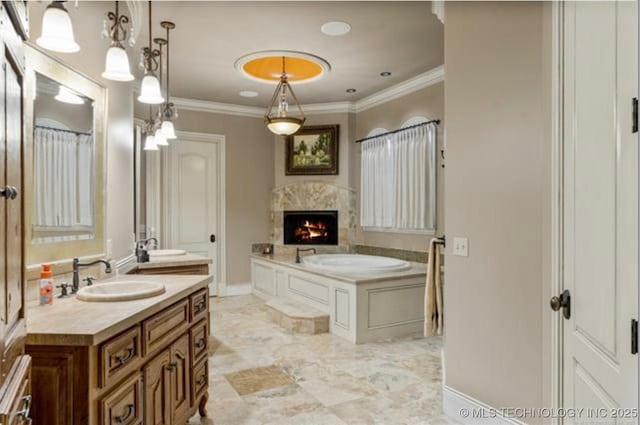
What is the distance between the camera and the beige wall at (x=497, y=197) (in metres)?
2.03

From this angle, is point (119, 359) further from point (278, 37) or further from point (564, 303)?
point (278, 37)

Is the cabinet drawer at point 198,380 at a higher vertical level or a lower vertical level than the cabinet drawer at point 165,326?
lower

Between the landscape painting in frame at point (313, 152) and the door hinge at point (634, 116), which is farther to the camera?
the landscape painting in frame at point (313, 152)

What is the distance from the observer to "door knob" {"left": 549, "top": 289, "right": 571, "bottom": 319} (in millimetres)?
1571

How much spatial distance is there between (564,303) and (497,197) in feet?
2.50

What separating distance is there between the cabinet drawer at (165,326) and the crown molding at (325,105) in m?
3.86

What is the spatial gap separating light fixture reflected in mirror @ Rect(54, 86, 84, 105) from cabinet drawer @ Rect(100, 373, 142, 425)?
1541 mm

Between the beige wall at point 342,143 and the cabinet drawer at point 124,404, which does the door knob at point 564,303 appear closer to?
the cabinet drawer at point 124,404

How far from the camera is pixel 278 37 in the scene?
3660 mm

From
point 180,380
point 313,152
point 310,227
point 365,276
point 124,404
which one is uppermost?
point 313,152

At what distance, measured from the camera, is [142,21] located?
332 cm

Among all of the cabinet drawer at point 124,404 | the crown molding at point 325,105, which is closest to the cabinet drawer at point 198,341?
the cabinet drawer at point 124,404

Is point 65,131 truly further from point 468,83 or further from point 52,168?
point 468,83

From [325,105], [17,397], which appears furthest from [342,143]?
[17,397]
